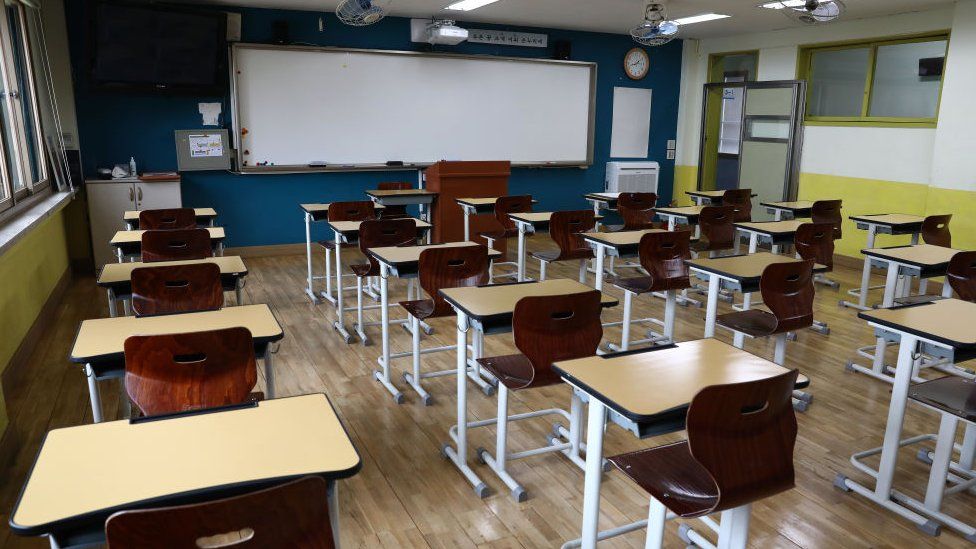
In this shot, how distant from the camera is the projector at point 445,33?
8023mm

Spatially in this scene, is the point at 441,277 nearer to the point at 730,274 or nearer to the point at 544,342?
the point at 544,342

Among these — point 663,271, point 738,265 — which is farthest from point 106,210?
point 738,265

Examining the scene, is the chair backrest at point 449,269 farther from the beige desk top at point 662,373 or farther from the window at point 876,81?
the window at point 876,81

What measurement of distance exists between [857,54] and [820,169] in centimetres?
141

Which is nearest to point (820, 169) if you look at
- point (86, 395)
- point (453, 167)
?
point (453, 167)

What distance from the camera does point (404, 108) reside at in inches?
340

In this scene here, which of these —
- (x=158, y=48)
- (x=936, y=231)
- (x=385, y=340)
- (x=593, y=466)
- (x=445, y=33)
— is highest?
(x=445, y=33)

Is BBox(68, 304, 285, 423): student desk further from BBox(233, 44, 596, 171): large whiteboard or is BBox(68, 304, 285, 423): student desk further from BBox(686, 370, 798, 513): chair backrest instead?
BBox(233, 44, 596, 171): large whiteboard

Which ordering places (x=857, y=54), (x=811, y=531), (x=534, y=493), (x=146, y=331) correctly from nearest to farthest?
1. (x=146, y=331)
2. (x=811, y=531)
3. (x=534, y=493)
4. (x=857, y=54)

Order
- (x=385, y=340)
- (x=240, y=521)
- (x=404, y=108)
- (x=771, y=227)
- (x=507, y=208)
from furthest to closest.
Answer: (x=404, y=108)
(x=507, y=208)
(x=771, y=227)
(x=385, y=340)
(x=240, y=521)

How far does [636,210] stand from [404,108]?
3.32 metres

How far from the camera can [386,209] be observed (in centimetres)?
652

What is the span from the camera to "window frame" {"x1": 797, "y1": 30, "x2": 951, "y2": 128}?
24.3 ft

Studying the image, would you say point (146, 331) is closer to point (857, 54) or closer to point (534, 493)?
point (534, 493)
